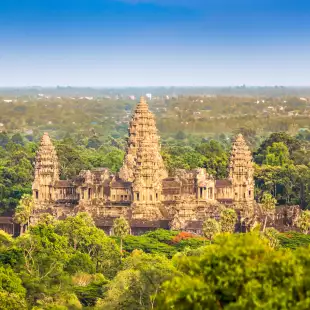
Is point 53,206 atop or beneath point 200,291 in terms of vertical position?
beneath

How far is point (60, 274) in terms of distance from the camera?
55.8 meters

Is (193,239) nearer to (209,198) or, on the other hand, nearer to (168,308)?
(209,198)

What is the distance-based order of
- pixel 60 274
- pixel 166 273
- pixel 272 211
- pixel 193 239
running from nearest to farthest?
Result: 1. pixel 166 273
2. pixel 60 274
3. pixel 193 239
4. pixel 272 211

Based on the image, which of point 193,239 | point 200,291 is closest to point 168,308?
point 200,291

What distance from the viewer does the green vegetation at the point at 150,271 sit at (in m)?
32.5

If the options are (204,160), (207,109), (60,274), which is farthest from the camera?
(207,109)

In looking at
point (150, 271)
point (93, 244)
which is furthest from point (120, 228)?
point (150, 271)

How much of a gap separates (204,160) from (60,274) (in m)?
60.8

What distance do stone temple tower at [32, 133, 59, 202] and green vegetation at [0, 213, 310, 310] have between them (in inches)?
556

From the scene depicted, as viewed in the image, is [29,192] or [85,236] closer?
[85,236]

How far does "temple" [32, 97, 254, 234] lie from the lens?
88.8 meters

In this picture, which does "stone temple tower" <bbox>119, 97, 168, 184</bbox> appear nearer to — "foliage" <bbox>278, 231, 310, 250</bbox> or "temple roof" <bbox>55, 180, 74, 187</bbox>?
"temple roof" <bbox>55, 180, 74, 187</bbox>

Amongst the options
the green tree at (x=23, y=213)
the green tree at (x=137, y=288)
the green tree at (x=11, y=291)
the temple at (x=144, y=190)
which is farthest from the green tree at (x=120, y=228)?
the green tree at (x=137, y=288)

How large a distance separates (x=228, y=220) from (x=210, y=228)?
5727 mm
